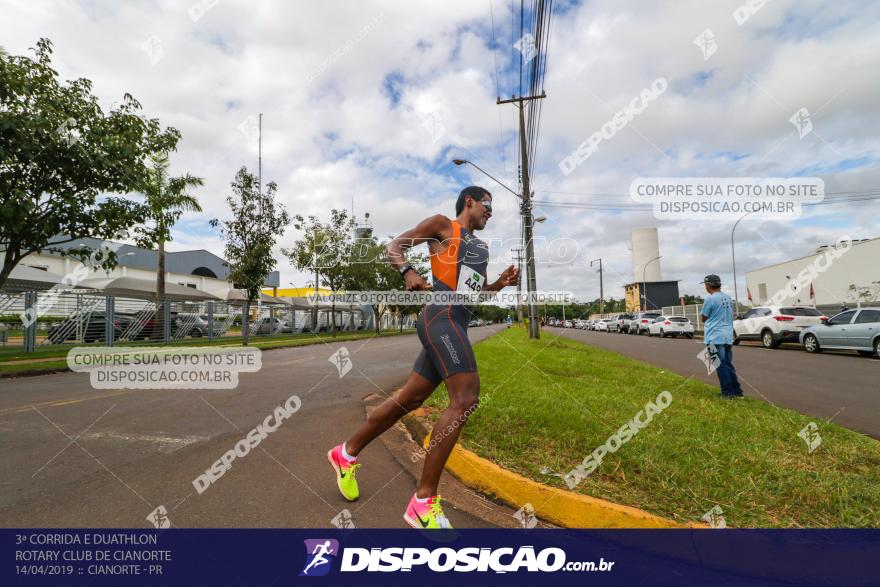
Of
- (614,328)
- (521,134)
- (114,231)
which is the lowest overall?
(614,328)

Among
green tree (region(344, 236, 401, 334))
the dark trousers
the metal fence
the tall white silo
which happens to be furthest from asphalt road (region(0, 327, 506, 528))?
the tall white silo

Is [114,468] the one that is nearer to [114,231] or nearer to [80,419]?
[80,419]

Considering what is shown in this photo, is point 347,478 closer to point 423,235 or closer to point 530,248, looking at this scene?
point 423,235

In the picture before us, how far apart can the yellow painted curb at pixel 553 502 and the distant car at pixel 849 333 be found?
14507 millimetres

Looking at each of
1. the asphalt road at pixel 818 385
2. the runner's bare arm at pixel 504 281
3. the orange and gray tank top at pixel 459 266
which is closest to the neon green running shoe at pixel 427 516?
the orange and gray tank top at pixel 459 266

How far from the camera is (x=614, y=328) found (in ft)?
138

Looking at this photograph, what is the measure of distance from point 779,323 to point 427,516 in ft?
63.7

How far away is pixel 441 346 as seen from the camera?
244 centimetres

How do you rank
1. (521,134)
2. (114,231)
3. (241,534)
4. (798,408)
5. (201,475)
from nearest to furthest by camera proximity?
(241,534)
(201,475)
(798,408)
(114,231)
(521,134)

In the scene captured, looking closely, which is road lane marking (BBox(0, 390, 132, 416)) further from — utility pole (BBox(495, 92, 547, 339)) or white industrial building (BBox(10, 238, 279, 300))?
white industrial building (BBox(10, 238, 279, 300))

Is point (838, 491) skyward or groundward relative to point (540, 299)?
groundward

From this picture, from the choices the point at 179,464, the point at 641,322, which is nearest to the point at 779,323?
the point at 641,322

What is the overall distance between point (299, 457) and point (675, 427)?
335 centimetres

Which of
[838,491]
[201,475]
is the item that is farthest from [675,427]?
[201,475]
